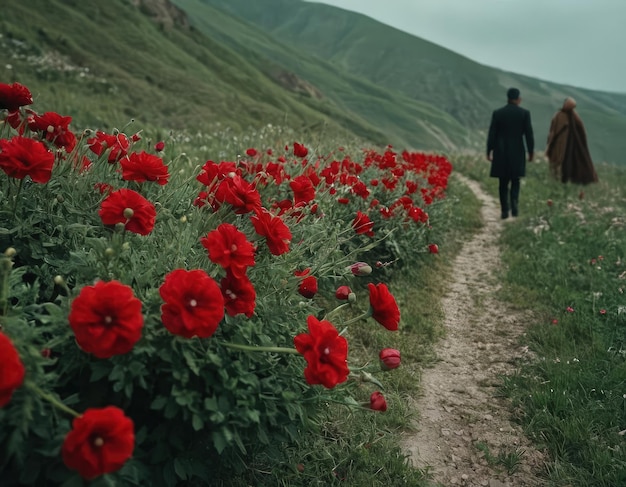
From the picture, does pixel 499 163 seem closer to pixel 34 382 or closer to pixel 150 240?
pixel 150 240

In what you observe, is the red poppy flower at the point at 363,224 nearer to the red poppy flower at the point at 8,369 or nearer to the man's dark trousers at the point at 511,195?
the red poppy flower at the point at 8,369

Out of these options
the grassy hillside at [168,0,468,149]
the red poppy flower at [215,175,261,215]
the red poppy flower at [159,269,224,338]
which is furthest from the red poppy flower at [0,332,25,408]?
the grassy hillside at [168,0,468,149]

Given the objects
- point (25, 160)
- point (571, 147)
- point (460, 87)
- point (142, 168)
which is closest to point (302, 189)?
point (142, 168)

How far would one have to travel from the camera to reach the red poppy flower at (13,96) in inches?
99.7

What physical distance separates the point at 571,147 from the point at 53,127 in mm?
12657

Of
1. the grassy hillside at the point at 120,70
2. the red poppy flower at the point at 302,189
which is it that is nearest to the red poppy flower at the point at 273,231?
the red poppy flower at the point at 302,189

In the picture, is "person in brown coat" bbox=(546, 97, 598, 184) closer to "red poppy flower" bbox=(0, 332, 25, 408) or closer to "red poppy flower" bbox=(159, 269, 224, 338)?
"red poppy flower" bbox=(159, 269, 224, 338)

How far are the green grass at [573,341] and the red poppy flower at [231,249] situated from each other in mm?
2207

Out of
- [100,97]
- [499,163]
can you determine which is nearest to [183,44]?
[100,97]

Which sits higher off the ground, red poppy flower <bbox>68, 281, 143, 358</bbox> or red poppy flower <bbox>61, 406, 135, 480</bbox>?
red poppy flower <bbox>68, 281, 143, 358</bbox>

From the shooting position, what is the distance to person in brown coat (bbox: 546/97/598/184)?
40.4 feet

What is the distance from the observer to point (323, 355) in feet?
6.09

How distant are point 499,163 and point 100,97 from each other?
659 inches

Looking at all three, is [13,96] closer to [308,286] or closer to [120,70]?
[308,286]
